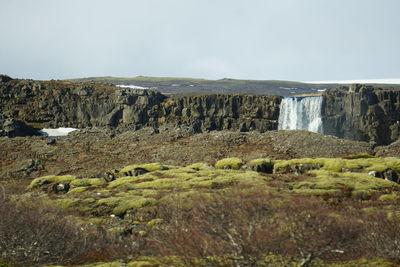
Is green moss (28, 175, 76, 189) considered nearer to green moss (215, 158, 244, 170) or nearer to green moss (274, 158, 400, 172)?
green moss (215, 158, 244, 170)

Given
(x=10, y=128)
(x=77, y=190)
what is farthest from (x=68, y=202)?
(x=10, y=128)

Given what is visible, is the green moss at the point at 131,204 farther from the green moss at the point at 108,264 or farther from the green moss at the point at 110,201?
the green moss at the point at 108,264

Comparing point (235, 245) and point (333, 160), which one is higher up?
point (235, 245)

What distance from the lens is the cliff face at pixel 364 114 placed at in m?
102

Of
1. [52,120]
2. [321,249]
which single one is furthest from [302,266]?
[52,120]

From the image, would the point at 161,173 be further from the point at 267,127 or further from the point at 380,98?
the point at 380,98

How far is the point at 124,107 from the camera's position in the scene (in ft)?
398

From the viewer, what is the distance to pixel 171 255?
1341 centimetres

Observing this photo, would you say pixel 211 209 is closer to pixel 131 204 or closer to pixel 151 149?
pixel 131 204

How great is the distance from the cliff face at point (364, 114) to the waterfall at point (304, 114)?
1921mm

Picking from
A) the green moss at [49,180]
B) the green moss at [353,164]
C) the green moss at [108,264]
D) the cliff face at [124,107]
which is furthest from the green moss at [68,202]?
the cliff face at [124,107]

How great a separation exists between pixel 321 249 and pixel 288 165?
1676 inches

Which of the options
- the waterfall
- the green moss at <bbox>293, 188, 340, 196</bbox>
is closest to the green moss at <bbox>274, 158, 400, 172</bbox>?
the green moss at <bbox>293, 188, 340, 196</bbox>

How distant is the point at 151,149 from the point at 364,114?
5938cm
